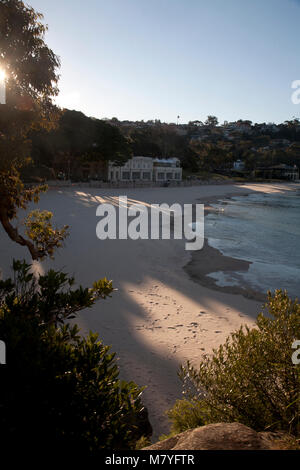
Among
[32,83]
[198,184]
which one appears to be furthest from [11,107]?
[198,184]

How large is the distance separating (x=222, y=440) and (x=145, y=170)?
228 ft

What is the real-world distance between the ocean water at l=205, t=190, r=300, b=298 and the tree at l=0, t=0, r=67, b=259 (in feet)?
27.3

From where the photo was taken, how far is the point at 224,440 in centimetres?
235

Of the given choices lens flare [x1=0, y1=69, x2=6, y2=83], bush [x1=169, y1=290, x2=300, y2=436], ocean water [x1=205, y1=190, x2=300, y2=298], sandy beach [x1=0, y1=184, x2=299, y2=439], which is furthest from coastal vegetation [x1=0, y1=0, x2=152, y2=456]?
ocean water [x1=205, y1=190, x2=300, y2=298]

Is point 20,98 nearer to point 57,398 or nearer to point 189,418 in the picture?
point 57,398

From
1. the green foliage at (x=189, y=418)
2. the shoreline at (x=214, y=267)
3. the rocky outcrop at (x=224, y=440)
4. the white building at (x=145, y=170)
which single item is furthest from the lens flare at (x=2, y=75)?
the white building at (x=145, y=170)

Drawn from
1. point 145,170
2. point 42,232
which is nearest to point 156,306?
point 42,232

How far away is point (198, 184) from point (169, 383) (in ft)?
228

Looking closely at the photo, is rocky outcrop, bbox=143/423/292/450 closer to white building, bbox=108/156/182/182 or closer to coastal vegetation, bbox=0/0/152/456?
coastal vegetation, bbox=0/0/152/456

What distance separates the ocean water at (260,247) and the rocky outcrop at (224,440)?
9610mm

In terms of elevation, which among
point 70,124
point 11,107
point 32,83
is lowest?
point 11,107

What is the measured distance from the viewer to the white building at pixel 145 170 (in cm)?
6488
